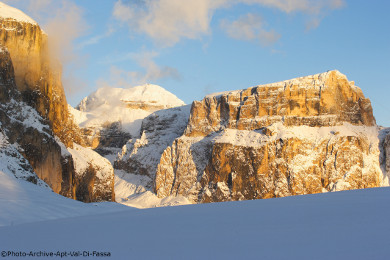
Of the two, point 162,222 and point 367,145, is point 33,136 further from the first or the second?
point 367,145

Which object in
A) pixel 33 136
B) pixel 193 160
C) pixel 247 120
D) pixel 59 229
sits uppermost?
pixel 247 120

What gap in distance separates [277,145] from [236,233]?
118 meters

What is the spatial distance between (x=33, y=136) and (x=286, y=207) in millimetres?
44415

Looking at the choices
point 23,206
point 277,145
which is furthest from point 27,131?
point 277,145

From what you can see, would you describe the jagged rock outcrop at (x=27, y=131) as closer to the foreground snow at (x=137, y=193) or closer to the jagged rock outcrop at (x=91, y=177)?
the jagged rock outcrop at (x=91, y=177)

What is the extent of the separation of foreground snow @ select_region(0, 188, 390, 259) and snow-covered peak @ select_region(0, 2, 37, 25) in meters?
50.9

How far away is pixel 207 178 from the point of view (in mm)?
134125

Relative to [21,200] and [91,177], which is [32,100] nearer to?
[91,177]

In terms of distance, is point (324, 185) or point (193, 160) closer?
point (324, 185)

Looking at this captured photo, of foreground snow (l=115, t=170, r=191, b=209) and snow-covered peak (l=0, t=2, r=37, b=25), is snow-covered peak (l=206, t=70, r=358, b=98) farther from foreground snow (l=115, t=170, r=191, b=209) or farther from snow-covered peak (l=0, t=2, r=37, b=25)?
snow-covered peak (l=0, t=2, r=37, b=25)

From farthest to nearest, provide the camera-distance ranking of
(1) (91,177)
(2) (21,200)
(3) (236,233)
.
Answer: (1) (91,177) < (2) (21,200) < (3) (236,233)

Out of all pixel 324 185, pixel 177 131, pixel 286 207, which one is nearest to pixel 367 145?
pixel 324 185

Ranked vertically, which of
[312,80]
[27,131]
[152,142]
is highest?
[312,80]

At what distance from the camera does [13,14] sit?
63344 mm
